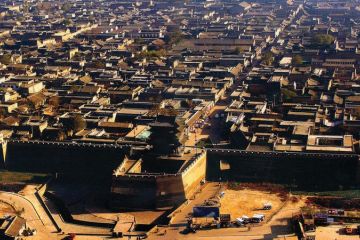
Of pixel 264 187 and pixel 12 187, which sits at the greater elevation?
pixel 264 187

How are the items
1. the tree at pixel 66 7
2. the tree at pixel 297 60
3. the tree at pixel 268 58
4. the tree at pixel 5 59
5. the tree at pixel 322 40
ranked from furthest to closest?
the tree at pixel 66 7, the tree at pixel 322 40, the tree at pixel 5 59, the tree at pixel 268 58, the tree at pixel 297 60

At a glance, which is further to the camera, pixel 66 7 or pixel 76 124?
pixel 66 7

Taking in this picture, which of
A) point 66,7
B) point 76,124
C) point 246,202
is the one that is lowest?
point 246,202

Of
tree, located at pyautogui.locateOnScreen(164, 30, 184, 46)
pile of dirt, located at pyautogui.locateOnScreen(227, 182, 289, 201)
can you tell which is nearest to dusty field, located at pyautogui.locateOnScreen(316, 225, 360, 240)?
pile of dirt, located at pyautogui.locateOnScreen(227, 182, 289, 201)

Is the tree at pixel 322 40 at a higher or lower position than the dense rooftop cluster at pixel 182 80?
higher

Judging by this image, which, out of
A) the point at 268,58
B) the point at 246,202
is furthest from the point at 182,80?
the point at 246,202

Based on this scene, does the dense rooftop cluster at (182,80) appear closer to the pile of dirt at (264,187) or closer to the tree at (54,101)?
the tree at (54,101)

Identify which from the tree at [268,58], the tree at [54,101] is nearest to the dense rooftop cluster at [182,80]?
the tree at [54,101]

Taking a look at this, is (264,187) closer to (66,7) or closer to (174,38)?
(174,38)

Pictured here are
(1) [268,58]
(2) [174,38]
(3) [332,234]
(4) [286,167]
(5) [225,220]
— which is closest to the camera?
(3) [332,234]
